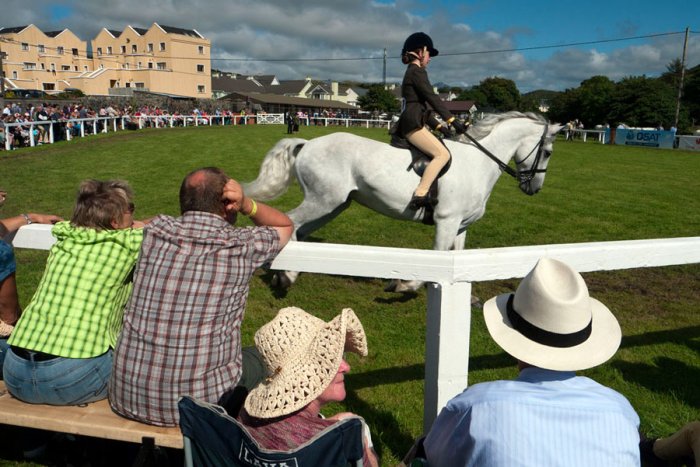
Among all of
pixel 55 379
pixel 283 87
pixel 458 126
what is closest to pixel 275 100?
pixel 283 87

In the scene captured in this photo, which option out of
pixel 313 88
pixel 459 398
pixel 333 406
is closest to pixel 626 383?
pixel 333 406

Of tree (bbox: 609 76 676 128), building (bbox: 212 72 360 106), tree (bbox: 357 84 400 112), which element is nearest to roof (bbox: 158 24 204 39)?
building (bbox: 212 72 360 106)

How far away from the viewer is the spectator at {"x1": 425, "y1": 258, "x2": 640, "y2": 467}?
1645 millimetres

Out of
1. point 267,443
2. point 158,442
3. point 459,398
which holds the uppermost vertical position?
point 459,398

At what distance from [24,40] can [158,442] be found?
89973 millimetres

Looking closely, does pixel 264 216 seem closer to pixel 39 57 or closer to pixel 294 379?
pixel 294 379

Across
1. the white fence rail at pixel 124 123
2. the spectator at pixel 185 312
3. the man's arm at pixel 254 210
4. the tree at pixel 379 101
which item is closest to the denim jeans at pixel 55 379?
the spectator at pixel 185 312

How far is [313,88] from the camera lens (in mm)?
120875

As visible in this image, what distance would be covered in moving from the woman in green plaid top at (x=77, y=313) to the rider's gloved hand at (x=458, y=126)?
14.1 feet

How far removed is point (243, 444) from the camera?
1.87 metres

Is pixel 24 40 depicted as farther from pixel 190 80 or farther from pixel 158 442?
pixel 158 442

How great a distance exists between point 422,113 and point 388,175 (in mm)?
798

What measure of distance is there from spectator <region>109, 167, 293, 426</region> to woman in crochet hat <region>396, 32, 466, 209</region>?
139 inches

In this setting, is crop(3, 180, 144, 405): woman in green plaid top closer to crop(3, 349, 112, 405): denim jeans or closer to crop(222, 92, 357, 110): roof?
crop(3, 349, 112, 405): denim jeans
